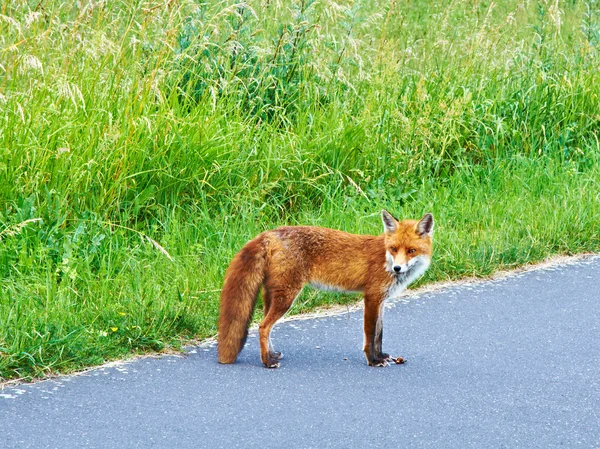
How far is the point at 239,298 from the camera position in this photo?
5.28 meters

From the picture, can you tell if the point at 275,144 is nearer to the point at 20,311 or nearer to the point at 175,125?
the point at 175,125

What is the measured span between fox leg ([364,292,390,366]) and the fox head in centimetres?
21

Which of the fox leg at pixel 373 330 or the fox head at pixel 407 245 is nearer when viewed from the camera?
the fox leg at pixel 373 330

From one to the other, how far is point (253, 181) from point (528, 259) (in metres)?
2.25

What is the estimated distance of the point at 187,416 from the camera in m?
4.54

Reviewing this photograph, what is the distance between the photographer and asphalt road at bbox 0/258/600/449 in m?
Result: 4.34

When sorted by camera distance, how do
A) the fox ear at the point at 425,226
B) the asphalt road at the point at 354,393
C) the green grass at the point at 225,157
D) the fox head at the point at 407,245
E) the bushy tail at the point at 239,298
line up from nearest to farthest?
the asphalt road at the point at 354,393 < the bushy tail at the point at 239,298 < the fox head at the point at 407,245 < the fox ear at the point at 425,226 < the green grass at the point at 225,157

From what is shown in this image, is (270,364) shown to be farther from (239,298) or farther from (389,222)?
(389,222)

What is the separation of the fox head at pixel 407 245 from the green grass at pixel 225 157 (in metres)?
0.91

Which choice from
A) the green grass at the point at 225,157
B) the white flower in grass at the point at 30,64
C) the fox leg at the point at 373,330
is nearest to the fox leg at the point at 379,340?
the fox leg at the point at 373,330

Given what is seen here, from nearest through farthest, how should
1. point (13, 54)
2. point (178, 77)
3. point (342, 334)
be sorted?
point (342, 334)
point (13, 54)
point (178, 77)

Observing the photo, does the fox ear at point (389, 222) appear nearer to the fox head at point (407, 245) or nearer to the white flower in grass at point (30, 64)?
the fox head at point (407, 245)

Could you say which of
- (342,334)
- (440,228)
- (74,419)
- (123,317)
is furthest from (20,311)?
(440,228)

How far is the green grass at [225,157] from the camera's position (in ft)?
19.4
